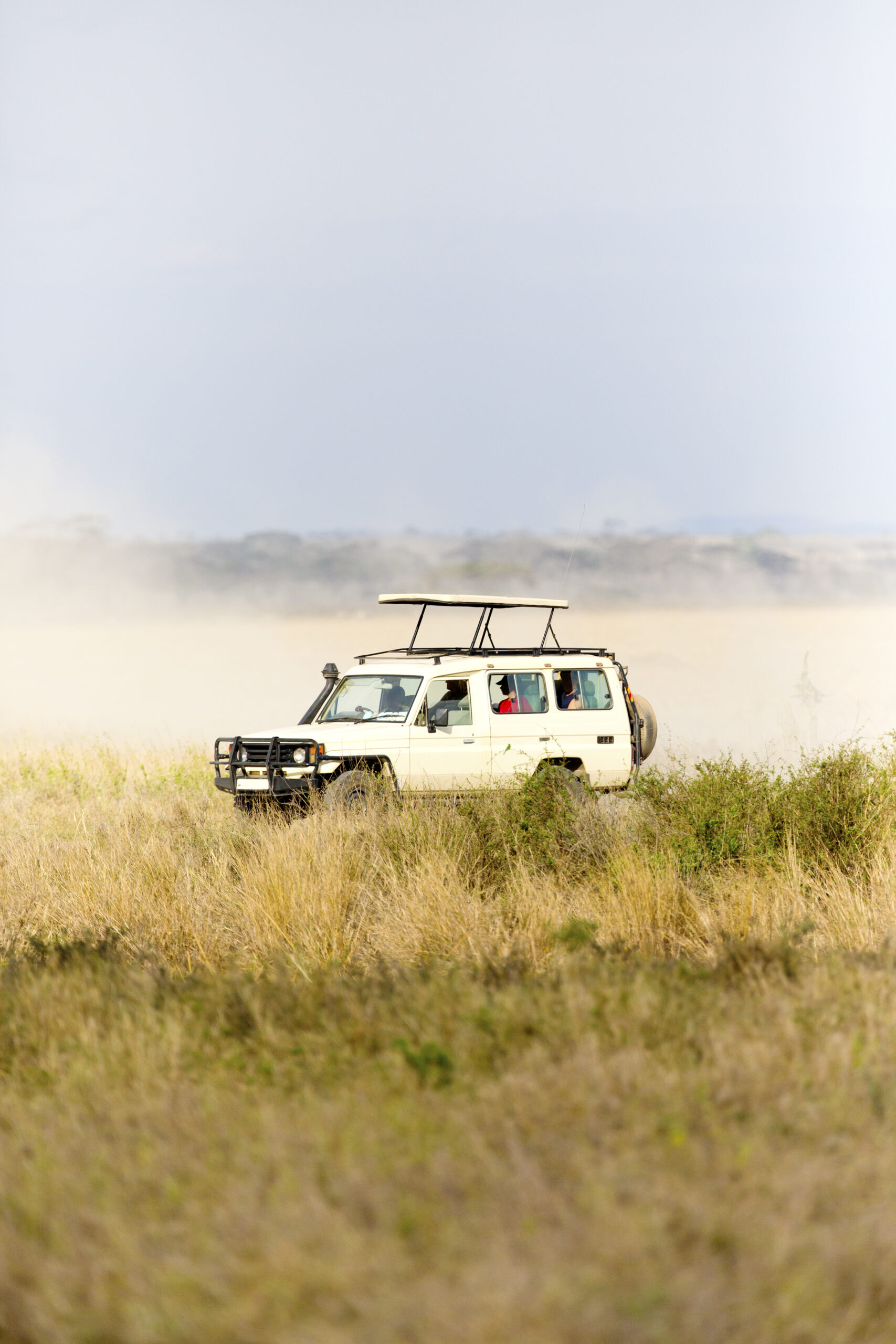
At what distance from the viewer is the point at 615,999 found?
164 inches

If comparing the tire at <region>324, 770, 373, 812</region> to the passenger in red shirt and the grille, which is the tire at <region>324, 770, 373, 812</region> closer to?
the grille

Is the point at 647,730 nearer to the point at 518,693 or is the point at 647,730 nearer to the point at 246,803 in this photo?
the point at 518,693

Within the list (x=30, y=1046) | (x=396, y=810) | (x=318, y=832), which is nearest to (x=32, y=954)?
(x=30, y=1046)

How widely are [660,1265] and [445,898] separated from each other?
4.89 metres

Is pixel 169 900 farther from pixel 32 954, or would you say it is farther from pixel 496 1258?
pixel 496 1258

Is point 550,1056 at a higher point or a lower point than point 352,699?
lower

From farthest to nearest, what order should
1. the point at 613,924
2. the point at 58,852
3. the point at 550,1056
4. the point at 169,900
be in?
the point at 58,852
the point at 169,900
the point at 613,924
the point at 550,1056

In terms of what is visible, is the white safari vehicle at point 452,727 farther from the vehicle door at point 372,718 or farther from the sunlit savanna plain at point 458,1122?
the sunlit savanna plain at point 458,1122

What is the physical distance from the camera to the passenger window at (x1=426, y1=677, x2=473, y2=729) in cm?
1199

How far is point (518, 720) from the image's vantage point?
1243 centimetres

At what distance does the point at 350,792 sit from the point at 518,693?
2.39 meters

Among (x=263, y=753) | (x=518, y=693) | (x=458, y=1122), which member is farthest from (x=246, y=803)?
(x=458, y=1122)

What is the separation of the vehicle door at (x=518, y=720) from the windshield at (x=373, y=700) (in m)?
0.86

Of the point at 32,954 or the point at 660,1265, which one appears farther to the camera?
the point at 32,954
